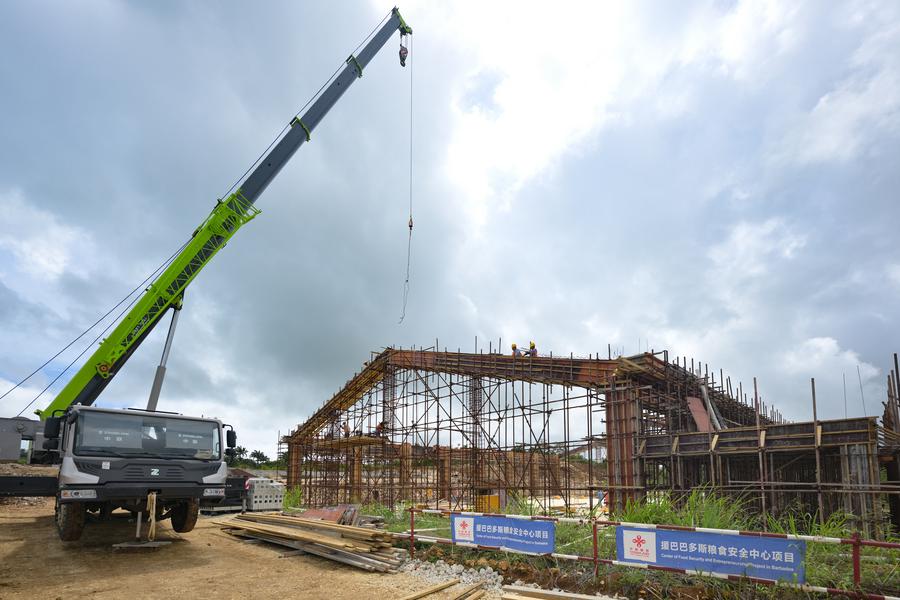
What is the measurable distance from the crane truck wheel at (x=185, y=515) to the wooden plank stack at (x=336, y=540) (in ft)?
5.11

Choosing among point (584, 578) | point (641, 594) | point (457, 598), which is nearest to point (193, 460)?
point (457, 598)

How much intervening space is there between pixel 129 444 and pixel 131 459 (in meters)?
0.34

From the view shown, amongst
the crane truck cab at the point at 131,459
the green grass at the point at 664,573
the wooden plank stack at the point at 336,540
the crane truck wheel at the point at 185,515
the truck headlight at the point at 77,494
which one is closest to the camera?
the green grass at the point at 664,573

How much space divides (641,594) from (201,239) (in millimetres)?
14997

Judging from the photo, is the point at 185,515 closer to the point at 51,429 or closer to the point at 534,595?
the point at 51,429

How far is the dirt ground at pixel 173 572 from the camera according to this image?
357 inches

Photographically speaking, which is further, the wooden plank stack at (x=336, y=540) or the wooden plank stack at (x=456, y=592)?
the wooden plank stack at (x=336, y=540)

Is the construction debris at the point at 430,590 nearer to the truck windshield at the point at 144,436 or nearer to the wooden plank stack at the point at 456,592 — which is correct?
the wooden plank stack at the point at 456,592

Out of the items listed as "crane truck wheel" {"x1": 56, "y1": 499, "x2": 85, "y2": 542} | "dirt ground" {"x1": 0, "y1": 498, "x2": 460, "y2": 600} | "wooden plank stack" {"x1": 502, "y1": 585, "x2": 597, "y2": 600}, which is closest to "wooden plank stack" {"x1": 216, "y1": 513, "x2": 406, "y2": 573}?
"dirt ground" {"x1": 0, "y1": 498, "x2": 460, "y2": 600}

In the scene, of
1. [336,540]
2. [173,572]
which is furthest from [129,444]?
[336,540]

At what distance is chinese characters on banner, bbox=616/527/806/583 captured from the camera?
7176 millimetres

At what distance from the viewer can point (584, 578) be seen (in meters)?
8.67

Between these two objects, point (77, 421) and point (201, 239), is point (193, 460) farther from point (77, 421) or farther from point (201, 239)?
point (201, 239)

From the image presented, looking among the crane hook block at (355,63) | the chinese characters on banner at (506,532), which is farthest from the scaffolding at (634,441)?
the crane hook block at (355,63)
